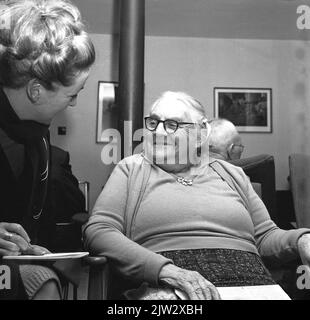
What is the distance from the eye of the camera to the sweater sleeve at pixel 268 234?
3.64ft

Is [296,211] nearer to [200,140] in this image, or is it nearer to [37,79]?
[200,140]

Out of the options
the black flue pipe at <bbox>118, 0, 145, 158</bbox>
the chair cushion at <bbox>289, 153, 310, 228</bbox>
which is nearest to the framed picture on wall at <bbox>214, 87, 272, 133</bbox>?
A: the chair cushion at <bbox>289, 153, 310, 228</bbox>

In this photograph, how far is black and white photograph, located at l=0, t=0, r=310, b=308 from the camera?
888mm

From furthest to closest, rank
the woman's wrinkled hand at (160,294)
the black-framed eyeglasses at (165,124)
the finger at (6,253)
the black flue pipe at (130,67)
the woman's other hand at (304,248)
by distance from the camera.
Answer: the black flue pipe at (130,67), the black-framed eyeglasses at (165,124), the woman's other hand at (304,248), the woman's wrinkled hand at (160,294), the finger at (6,253)

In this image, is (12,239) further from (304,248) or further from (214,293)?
(304,248)

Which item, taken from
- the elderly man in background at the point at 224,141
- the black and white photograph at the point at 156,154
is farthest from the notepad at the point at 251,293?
the elderly man in background at the point at 224,141

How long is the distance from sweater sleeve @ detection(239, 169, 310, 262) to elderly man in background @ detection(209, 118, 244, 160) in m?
0.12

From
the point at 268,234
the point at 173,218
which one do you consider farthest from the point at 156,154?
the point at 268,234

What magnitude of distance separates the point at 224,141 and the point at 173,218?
395 millimetres

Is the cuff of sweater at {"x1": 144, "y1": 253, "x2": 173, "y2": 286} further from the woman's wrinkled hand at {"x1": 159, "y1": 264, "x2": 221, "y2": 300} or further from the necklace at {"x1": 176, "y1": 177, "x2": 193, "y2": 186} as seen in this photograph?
the necklace at {"x1": 176, "y1": 177, "x2": 193, "y2": 186}

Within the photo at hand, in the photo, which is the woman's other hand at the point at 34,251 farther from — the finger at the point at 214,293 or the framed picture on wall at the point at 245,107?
the framed picture on wall at the point at 245,107

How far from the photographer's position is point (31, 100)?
2.95 feet

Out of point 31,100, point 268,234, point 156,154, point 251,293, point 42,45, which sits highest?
point 42,45

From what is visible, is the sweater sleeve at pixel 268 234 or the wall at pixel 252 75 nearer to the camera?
the sweater sleeve at pixel 268 234
